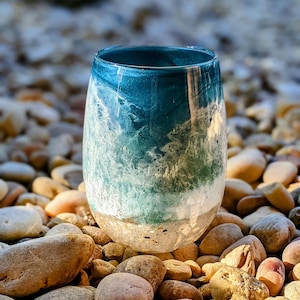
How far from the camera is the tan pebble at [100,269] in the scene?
80 centimetres

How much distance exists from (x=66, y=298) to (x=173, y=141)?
0.26 m

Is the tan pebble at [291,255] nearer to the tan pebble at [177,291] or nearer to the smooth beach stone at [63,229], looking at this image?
the tan pebble at [177,291]

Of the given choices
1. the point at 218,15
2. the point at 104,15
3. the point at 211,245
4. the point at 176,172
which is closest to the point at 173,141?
the point at 176,172

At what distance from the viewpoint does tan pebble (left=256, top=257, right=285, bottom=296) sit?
0.77 meters

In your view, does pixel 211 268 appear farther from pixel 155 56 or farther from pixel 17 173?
pixel 17 173

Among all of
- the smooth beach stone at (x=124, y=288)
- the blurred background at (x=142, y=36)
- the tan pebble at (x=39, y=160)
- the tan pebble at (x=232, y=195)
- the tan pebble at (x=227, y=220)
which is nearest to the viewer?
the smooth beach stone at (x=124, y=288)

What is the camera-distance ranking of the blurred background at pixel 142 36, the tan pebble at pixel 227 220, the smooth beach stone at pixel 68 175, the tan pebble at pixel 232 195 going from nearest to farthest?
the tan pebble at pixel 227 220 < the tan pebble at pixel 232 195 < the smooth beach stone at pixel 68 175 < the blurred background at pixel 142 36

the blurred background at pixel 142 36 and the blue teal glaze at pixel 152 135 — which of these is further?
the blurred background at pixel 142 36

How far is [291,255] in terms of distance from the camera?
2.74 ft

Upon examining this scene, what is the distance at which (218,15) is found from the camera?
309cm

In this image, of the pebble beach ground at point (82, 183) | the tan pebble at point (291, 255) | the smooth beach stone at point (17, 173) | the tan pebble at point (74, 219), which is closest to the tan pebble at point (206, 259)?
the pebble beach ground at point (82, 183)

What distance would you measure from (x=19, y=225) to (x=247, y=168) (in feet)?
1.61

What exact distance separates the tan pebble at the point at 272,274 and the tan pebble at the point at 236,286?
30 millimetres

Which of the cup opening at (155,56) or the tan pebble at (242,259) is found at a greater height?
the cup opening at (155,56)
